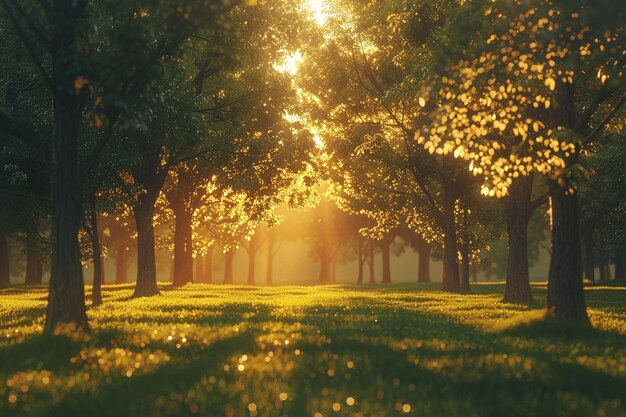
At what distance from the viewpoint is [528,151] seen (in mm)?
16672

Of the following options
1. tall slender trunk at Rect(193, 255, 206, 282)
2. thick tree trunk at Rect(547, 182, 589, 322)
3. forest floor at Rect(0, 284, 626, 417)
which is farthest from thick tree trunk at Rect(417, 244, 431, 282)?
forest floor at Rect(0, 284, 626, 417)

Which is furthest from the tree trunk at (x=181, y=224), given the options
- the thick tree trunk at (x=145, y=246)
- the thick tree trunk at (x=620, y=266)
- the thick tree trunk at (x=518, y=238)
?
the thick tree trunk at (x=620, y=266)

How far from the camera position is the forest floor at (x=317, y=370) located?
362 inches

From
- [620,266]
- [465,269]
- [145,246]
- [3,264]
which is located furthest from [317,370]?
[620,266]

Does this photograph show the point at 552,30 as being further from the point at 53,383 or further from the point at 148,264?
the point at 148,264

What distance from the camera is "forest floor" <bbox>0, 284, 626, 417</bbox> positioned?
920 centimetres

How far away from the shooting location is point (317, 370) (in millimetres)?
11453

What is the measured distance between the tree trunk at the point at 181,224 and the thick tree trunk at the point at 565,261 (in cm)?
3322

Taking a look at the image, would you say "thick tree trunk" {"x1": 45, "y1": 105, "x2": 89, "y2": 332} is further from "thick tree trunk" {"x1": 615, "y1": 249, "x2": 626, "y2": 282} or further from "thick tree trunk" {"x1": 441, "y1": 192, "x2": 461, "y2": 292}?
"thick tree trunk" {"x1": 615, "y1": 249, "x2": 626, "y2": 282}

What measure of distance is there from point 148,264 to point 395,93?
15.4 meters

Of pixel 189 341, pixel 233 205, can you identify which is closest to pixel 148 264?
pixel 233 205

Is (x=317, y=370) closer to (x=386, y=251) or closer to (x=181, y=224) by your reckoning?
(x=181, y=224)

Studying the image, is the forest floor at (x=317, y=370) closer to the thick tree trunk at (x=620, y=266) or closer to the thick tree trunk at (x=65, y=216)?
the thick tree trunk at (x=65, y=216)

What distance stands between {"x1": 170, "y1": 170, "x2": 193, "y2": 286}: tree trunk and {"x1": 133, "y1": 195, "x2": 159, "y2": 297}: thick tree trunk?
1190 cm
